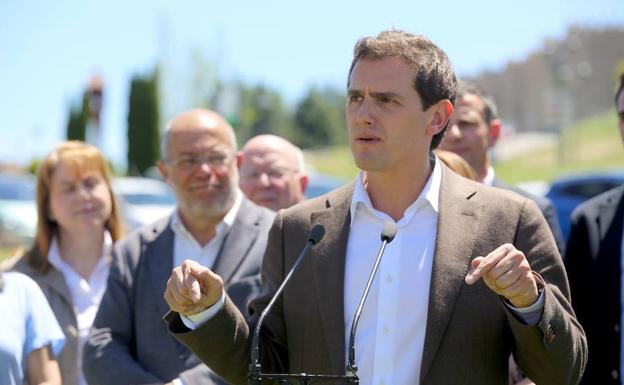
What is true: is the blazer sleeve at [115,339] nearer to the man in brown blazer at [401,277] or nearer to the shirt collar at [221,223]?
the shirt collar at [221,223]

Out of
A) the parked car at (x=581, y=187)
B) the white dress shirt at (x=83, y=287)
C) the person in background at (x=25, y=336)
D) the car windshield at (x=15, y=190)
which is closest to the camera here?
the person in background at (x=25, y=336)

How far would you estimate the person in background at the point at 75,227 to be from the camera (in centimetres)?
521

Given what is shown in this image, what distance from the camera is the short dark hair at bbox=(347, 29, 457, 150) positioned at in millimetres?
3156

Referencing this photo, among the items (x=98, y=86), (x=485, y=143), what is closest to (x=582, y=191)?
(x=485, y=143)

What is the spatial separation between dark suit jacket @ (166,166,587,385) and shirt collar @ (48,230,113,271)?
2276mm

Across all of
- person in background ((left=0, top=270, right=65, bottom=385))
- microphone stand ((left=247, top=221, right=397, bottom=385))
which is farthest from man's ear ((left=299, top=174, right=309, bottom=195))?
microphone stand ((left=247, top=221, right=397, bottom=385))

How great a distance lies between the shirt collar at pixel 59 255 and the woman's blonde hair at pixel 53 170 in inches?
1.1

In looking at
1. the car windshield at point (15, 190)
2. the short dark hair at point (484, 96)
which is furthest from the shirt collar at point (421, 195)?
the car windshield at point (15, 190)

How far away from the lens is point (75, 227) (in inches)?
212

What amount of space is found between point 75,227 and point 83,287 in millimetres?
377

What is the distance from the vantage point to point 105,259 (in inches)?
213

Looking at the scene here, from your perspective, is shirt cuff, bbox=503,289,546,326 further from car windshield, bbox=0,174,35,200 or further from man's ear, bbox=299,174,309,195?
car windshield, bbox=0,174,35,200

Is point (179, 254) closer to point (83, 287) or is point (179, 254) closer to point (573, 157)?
point (83, 287)

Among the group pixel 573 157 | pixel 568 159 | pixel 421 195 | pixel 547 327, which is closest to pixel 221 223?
pixel 421 195
